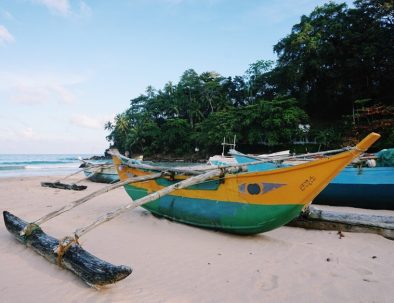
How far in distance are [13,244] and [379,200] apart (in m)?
6.99

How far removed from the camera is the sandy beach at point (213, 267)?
8.15 feet

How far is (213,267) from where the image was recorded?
3.12m

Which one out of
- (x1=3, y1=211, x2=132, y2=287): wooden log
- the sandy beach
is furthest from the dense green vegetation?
(x1=3, y1=211, x2=132, y2=287): wooden log

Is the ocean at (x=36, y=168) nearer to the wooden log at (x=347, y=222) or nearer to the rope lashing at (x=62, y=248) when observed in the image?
the rope lashing at (x=62, y=248)

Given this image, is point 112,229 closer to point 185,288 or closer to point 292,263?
point 185,288

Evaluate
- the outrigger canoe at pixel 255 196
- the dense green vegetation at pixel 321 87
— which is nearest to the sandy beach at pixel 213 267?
the outrigger canoe at pixel 255 196

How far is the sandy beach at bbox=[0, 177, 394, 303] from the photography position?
2484 millimetres

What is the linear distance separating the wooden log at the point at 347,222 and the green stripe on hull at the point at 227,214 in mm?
1152

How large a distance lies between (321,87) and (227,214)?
32.6 m

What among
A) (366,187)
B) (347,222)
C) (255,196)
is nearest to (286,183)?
(255,196)

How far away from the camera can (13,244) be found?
12.7 ft

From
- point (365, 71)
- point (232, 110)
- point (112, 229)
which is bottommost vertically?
point (112, 229)

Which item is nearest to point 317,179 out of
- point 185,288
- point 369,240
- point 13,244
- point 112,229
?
point 369,240

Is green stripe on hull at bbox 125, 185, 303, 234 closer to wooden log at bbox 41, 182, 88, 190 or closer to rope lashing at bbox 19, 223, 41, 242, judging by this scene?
rope lashing at bbox 19, 223, 41, 242
